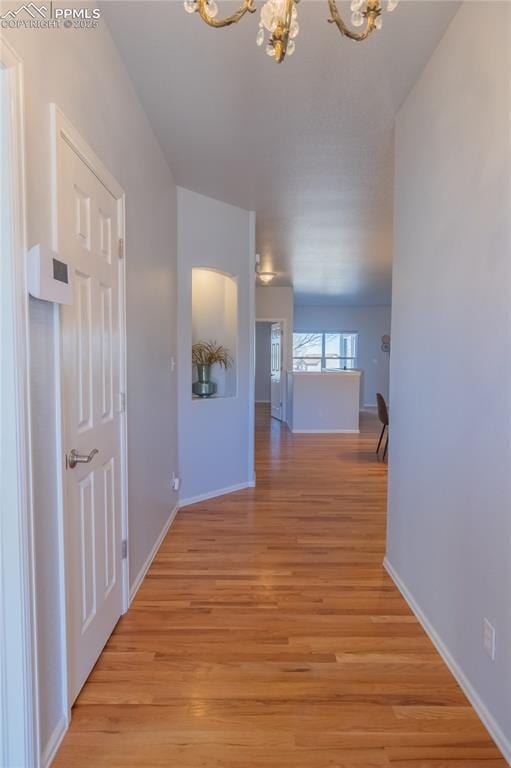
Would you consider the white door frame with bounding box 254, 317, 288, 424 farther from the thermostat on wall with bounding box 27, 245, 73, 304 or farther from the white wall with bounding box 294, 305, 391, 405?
the thermostat on wall with bounding box 27, 245, 73, 304

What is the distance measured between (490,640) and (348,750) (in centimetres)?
62

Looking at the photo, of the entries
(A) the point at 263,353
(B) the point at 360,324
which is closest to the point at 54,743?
(A) the point at 263,353

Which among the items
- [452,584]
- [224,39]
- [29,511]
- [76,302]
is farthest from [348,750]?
[224,39]

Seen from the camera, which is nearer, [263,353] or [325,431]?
[325,431]

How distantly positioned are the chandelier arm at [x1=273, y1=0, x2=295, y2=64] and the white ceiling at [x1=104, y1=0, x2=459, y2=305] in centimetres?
84

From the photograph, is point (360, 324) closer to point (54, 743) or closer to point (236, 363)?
point (236, 363)

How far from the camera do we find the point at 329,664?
1.83 m

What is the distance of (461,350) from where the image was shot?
174cm

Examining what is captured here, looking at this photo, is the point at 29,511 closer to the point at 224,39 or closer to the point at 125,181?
the point at 125,181

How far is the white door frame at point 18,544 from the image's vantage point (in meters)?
1.18

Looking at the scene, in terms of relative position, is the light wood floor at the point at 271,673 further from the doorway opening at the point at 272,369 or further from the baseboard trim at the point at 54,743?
the doorway opening at the point at 272,369

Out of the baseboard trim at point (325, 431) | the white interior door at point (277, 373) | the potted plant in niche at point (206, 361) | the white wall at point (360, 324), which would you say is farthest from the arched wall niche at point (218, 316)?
the white wall at point (360, 324)

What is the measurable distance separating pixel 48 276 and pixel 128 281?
0.97 meters

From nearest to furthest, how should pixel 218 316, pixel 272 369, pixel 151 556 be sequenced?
pixel 151 556
pixel 218 316
pixel 272 369
